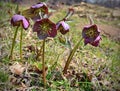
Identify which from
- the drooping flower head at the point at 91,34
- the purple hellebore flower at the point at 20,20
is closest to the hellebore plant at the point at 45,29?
the purple hellebore flower at the point at 20,20

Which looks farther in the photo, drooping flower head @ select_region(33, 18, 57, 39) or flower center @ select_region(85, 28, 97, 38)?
flower center @ select_region(85, 28, 97, 38)

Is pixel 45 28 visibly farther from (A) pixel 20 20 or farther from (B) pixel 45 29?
(A) pixel 20 20

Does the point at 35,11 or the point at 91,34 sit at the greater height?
the point at 35,11

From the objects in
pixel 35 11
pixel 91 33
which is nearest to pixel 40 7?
pixel 35 11

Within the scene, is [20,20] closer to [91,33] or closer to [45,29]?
[45,29]

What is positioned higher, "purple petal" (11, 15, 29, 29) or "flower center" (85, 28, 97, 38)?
"purple petal" (11, 15, 29, 29)

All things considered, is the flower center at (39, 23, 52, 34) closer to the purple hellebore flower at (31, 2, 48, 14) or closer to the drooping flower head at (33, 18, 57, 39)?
the drooping flower head at (33, 18, 57, 39)

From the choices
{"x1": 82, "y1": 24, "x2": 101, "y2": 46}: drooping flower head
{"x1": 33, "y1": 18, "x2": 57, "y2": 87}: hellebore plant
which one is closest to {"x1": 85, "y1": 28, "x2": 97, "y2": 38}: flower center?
{"x1": 82, "y1": 24, "x2": 101, "y2": 46}: drooping flower head

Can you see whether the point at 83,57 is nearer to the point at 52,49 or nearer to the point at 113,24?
the point at 52,49

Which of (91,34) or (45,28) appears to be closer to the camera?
(45,28)
